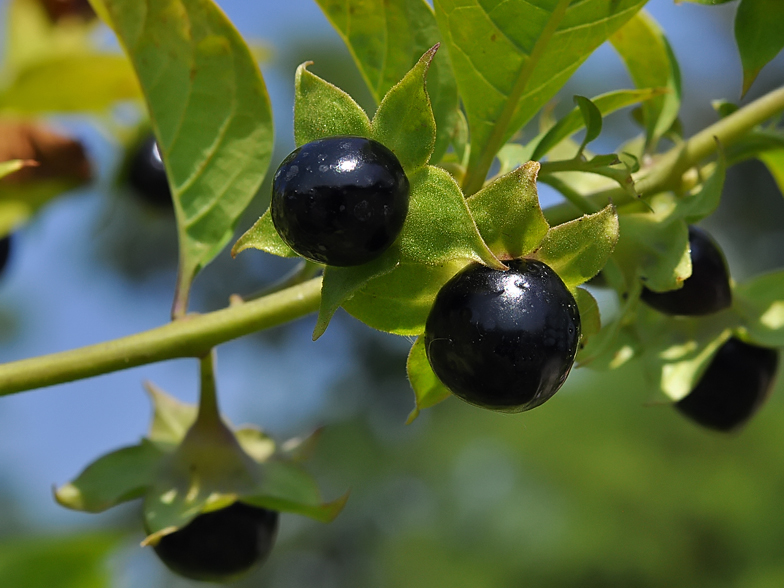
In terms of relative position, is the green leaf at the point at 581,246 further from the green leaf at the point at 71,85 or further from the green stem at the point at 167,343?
the green leaf at the point at 71,85

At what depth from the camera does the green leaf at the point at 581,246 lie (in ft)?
3.10

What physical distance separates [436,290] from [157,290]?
2440 centimetres

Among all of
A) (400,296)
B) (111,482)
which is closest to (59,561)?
(111,482)

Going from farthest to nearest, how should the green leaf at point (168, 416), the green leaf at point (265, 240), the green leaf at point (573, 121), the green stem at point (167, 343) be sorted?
the green leaf at point (168, 416) < the green leaf at point (573, 121) < the green stem at point (167, 343) < the green leaf at point (265, 240)

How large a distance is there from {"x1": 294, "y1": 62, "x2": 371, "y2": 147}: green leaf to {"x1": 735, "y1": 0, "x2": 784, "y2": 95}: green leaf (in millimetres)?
610

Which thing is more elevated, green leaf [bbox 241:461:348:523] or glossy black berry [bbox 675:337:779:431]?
glossy black berry [bbox 675:337:779:431]

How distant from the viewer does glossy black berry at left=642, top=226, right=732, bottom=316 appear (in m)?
1.28

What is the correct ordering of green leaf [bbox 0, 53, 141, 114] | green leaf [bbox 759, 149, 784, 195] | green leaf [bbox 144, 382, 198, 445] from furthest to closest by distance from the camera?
green leaf [bbox 0, 53, 141, 114]
green leaf [bbox 144, 382, 198, 445]
green leaf [bbox 759, 149, 784, 195]

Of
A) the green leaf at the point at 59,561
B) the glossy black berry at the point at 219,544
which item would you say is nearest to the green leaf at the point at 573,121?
the glossy black berry at the point at 219,544

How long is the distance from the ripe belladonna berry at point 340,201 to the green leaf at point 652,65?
27.0 inches

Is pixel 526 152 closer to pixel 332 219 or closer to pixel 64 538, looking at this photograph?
pixel 332 219

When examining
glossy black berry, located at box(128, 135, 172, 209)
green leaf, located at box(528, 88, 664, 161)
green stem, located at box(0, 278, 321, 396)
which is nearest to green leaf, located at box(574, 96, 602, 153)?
green leaf, located at box(528, 88, 664, 161)

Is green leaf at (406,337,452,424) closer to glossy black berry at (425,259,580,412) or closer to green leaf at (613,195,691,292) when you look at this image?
glossy black berry at (425,259,580,412)

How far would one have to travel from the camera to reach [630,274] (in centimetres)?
120
